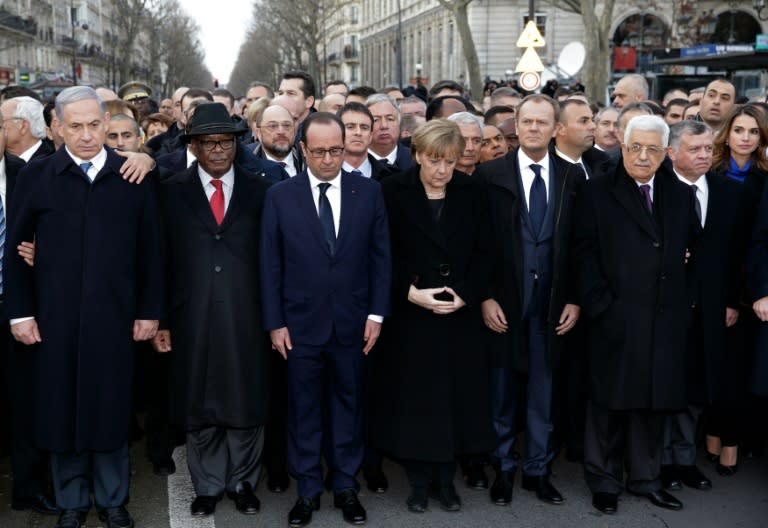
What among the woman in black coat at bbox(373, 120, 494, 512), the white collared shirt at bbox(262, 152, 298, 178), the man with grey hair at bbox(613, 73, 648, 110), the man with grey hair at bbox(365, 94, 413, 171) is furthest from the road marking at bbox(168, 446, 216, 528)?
the man with grey hair at bbox(613, 73, 648, 110)

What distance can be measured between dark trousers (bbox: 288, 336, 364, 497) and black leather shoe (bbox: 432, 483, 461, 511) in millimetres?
514

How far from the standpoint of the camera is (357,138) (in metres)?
6.27

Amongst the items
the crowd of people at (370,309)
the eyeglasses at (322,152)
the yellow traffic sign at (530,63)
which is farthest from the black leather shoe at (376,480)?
the yellow traffic sign at (530,63)

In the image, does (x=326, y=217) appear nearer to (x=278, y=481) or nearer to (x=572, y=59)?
(x=278, y=481)

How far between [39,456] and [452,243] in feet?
8.84

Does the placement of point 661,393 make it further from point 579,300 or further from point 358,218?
point 358,218

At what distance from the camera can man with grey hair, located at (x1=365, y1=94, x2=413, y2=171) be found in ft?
23.1

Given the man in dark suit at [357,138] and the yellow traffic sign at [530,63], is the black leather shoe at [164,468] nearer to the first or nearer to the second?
the man in dark suit at [357,138]

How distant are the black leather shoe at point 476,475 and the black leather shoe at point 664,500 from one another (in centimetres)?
100

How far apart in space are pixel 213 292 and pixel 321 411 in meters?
0.97

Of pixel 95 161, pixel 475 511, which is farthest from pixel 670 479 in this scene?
pixel 95 161

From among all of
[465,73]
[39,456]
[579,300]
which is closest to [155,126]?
[39,456]

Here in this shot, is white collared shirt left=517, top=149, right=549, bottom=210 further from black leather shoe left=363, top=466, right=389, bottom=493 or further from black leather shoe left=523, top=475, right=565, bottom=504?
black leather shoe left=363, top=466, right=389, bottom=493

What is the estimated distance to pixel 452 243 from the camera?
17.2 feet
